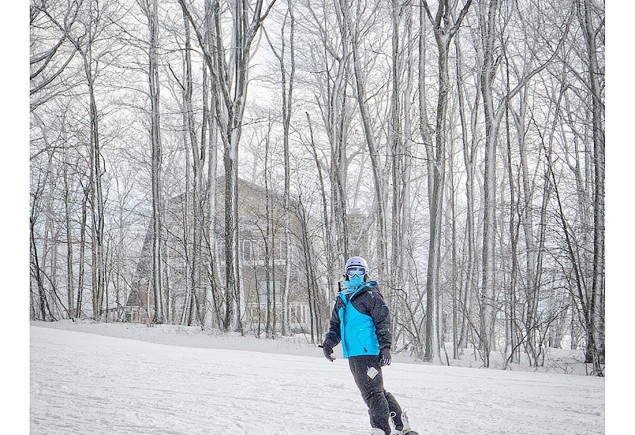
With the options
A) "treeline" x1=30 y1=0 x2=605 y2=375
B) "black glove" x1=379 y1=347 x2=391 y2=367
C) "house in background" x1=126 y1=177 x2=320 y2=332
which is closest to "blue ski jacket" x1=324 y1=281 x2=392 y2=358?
"black glove" x1=379 y1=347 x2=391 y2=367

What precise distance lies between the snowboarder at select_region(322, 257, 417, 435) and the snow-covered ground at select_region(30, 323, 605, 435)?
0.35 meters

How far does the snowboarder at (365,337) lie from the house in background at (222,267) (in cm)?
87

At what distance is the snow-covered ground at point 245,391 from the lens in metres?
3.40

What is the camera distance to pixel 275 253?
13.3ft

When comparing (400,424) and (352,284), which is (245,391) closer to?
(400,424)

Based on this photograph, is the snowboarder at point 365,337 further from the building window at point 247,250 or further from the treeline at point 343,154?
the building window at point 247,250

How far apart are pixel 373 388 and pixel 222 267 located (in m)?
1.44

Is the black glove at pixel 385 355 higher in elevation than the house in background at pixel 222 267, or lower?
lower

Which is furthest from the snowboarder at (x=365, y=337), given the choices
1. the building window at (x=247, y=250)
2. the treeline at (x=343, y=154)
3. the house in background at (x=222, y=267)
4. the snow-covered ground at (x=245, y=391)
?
the building window at (x=247, y=250)

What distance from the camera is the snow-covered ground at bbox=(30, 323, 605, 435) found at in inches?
134

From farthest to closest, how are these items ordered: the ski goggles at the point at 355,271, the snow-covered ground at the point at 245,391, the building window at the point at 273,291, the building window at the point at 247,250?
1. the building window at the point at 247,250
2. the building window at the point at 273,291
3. the snow-covered ground at the point at 245,391
4. the ski goggles at the point at 355,271

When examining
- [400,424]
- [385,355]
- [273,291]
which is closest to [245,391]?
[273,291]

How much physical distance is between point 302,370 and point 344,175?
102 cm

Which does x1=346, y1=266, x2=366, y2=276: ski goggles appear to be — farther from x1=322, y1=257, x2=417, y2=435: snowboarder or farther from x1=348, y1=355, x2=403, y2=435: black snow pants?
x1=348, y1=355, x2=403, y2=435: black snow pants
